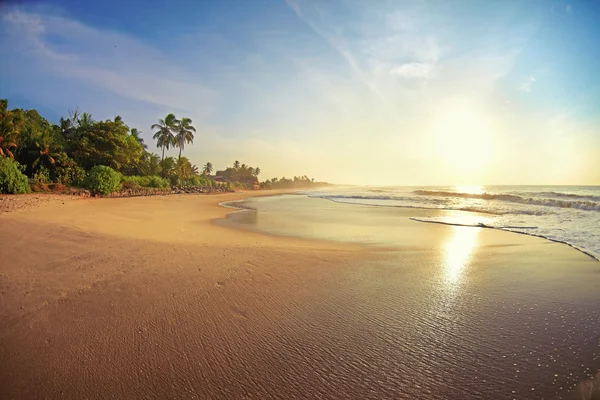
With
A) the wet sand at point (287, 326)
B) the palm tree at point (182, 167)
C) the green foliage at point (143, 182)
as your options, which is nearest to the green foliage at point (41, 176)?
the green foliage at point (143, 182)

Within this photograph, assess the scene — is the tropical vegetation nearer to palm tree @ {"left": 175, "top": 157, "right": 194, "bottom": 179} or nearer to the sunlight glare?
palm tree @ {"left": 175, "top": 157, "right": 194, "bottom": 179}

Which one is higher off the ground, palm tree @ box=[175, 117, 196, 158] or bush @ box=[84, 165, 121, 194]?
palm tree @ box=[175, 117, 196, 158]

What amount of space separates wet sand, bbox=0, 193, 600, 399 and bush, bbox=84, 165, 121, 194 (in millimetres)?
22644

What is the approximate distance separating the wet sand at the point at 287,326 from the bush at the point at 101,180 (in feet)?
74.3

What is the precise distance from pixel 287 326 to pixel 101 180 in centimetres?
2891

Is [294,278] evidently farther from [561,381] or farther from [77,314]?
[561,381]

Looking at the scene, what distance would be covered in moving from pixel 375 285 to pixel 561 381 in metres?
2.43

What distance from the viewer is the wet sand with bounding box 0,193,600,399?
2188mm

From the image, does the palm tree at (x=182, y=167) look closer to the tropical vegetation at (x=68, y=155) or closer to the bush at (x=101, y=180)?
the tropical vegetation at (x=68, y=155)

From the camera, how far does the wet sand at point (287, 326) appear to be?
219 centimetres

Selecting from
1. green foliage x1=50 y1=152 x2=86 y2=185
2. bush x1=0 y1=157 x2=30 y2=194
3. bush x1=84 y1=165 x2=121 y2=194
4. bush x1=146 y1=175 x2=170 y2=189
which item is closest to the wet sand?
bush x1=0 y1=157 x2=30 y2=194

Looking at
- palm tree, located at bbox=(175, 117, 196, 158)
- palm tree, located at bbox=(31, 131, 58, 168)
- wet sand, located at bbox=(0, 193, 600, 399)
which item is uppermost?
palm tree, located at bbox=(175, 117, 196, 158)

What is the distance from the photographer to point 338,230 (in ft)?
34.1

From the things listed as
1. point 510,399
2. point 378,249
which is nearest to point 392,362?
point 510,399
